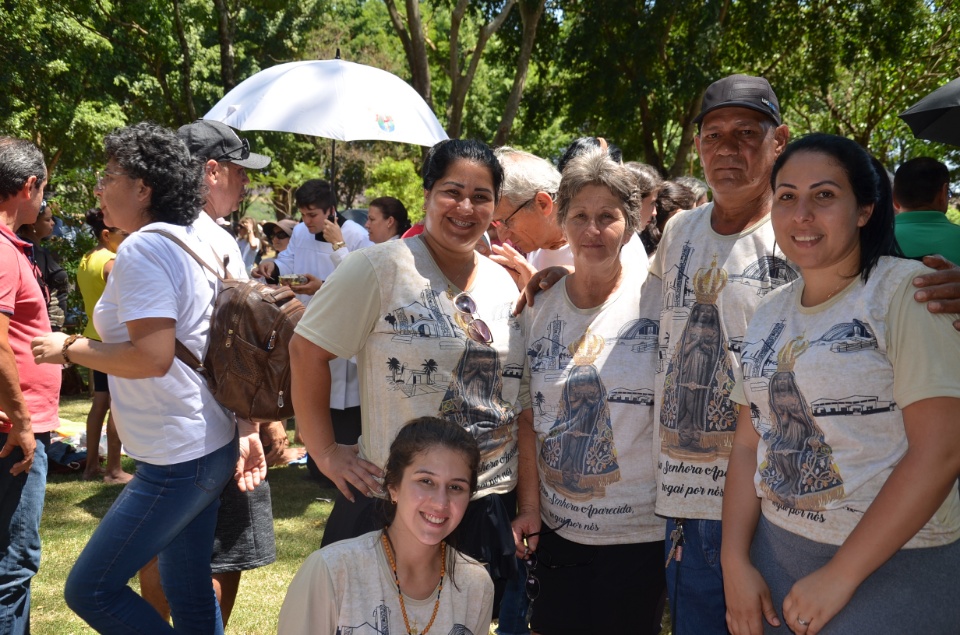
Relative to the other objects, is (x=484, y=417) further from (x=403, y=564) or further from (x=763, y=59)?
(x=763, y=59)

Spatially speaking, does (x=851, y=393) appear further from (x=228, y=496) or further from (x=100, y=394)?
(x=100, y=394)

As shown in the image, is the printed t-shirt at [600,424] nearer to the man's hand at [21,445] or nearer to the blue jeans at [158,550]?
the blue jeans at [158,550]

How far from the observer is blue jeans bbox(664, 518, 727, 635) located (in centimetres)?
275

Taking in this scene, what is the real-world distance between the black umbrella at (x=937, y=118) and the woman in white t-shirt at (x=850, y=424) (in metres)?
2.89

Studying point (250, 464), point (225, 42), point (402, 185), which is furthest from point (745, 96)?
point (402, 185)

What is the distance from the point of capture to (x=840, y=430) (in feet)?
6.98

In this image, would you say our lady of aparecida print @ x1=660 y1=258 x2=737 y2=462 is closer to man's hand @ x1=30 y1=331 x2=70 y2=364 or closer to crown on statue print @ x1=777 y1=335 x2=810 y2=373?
crown on statue print @ x1=777 y1=335 x2=810 y2=373

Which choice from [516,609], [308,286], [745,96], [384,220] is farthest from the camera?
[384,220]

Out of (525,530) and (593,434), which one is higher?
(593,434)

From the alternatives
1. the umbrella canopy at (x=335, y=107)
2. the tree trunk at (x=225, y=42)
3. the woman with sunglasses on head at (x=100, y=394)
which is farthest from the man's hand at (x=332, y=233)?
the tree trunk at (x=225, y=42)

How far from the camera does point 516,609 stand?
3059 millimetres

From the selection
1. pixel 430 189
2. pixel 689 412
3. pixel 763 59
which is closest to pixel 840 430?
pixel 689 412

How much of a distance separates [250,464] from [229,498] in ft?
0.67

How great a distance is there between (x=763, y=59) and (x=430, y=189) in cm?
1661
